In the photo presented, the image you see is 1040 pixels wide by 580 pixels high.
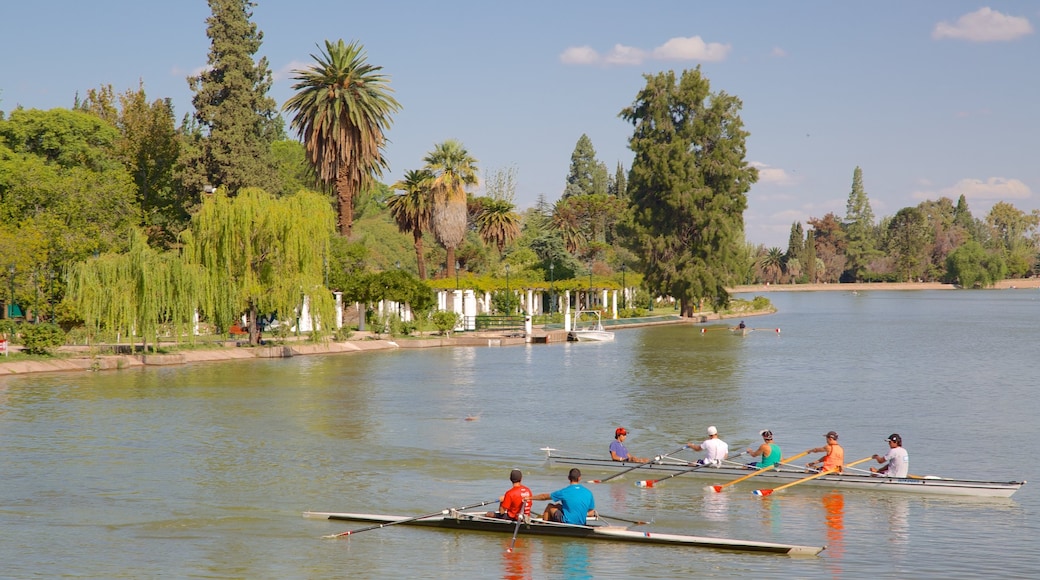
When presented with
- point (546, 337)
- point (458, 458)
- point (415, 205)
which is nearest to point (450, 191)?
point (415, 205)

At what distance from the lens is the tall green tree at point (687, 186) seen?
104 metres

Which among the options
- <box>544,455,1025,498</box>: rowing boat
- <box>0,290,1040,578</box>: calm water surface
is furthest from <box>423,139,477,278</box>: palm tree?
<box>544,455,1025,498</box>: rowing boat

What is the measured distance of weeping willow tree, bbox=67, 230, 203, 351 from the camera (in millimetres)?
51344

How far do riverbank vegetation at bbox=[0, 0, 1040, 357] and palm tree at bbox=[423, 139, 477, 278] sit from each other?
0.19 m

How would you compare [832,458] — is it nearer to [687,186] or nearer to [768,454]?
[768,454]

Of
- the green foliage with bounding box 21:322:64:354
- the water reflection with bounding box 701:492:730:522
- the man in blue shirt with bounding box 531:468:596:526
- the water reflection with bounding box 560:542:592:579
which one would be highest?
the green foliage with bounding box 21:322:64:354

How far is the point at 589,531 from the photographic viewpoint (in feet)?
65.1

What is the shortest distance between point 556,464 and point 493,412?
11.9 meters

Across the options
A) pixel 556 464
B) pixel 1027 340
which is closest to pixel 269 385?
pixel 556 464

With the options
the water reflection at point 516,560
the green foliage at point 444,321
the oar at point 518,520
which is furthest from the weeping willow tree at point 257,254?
the oar at point 518,520

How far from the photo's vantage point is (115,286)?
51531mm

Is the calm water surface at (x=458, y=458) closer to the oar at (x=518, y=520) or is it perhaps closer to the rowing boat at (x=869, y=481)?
the rowing boat at (x=869, y=481)

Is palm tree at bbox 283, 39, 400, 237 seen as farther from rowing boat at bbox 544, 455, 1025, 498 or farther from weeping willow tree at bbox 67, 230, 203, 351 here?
rowing boat at bbox 544, 455, 1025, 498

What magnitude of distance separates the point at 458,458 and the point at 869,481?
11489 millimetres
